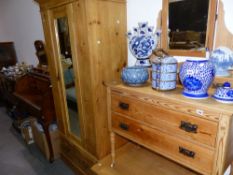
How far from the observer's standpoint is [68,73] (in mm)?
1721

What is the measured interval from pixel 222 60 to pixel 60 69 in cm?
140

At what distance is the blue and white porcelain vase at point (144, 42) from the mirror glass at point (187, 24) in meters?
0.13

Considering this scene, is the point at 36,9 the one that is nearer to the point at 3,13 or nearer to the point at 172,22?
the point at 3,13

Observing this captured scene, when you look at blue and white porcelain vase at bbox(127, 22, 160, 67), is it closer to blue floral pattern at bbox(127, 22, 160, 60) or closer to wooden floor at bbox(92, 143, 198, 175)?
blue floral pattern at bbox(127, 22, 160, 60)

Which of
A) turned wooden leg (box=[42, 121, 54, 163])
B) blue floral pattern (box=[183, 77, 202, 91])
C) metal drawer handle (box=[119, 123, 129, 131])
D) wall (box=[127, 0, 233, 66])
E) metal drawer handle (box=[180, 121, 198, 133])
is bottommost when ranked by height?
turned wooden leg (box=[42, 121, 54, 163])

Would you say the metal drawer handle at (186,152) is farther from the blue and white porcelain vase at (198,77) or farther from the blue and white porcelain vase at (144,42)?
the blue and white porcelain vase at (144,42)

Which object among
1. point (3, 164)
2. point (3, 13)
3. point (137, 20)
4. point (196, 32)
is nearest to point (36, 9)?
point (3, 13)

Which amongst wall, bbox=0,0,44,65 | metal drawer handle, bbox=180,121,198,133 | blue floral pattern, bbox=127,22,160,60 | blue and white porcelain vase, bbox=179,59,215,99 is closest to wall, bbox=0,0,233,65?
wall, bbox=0,0,44,65

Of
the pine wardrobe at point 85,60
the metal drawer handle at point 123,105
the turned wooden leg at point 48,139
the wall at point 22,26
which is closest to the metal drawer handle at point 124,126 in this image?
the metal drawer handle at point 123,105

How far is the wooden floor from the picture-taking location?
1468mm

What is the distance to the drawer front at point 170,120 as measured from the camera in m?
0.88

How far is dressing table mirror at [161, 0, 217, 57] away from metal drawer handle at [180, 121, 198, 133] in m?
0.52

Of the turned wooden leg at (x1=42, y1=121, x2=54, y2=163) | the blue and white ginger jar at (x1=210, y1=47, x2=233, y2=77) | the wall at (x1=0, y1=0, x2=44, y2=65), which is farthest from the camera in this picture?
the wall at (x1=0, y1=0, x2=44, y2=65)

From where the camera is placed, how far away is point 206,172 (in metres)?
0.92
